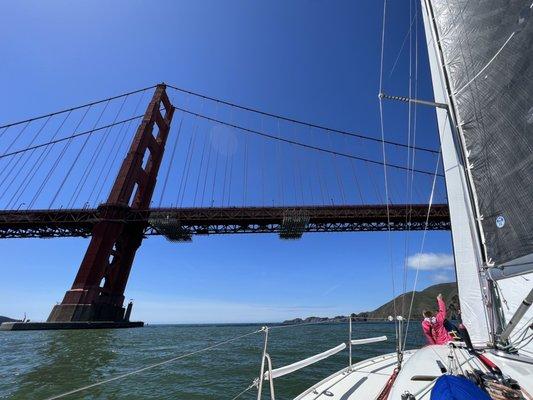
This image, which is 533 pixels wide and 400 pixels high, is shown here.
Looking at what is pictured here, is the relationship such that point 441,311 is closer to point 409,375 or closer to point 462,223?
point 462,223

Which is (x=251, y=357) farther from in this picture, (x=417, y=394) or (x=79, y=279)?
(x=79, y=279)

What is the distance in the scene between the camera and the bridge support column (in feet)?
79.8

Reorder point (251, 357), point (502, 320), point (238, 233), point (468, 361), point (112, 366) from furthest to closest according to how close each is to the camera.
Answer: point (238, 233) < point (251, 357) < point (112, 366) < point (502, 320) < point (468, 361)

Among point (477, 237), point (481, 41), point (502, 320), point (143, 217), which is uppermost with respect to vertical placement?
point (143, 217)

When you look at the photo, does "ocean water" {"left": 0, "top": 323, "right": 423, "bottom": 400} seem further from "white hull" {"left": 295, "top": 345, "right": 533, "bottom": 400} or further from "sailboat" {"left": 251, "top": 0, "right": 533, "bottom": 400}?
"sailboat" {"left": 251, "top": 0, "right": 533, "bottom": 400}

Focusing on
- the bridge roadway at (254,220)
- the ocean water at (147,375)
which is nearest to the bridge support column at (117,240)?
the bridge roadway at (254,220)

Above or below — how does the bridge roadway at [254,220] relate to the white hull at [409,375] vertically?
above

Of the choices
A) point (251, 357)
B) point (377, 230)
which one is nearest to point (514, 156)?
point (251, 357)

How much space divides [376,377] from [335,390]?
0.61 meters

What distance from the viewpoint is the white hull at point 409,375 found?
7.34 feet

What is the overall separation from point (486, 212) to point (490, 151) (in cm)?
58

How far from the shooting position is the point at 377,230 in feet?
121

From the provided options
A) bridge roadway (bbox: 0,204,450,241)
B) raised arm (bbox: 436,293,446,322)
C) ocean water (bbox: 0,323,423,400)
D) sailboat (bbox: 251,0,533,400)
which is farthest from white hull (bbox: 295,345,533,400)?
bridge roadway (bbox: 0,204,450,241)

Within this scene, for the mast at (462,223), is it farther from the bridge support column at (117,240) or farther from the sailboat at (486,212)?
the bridge support column at (117,240)
